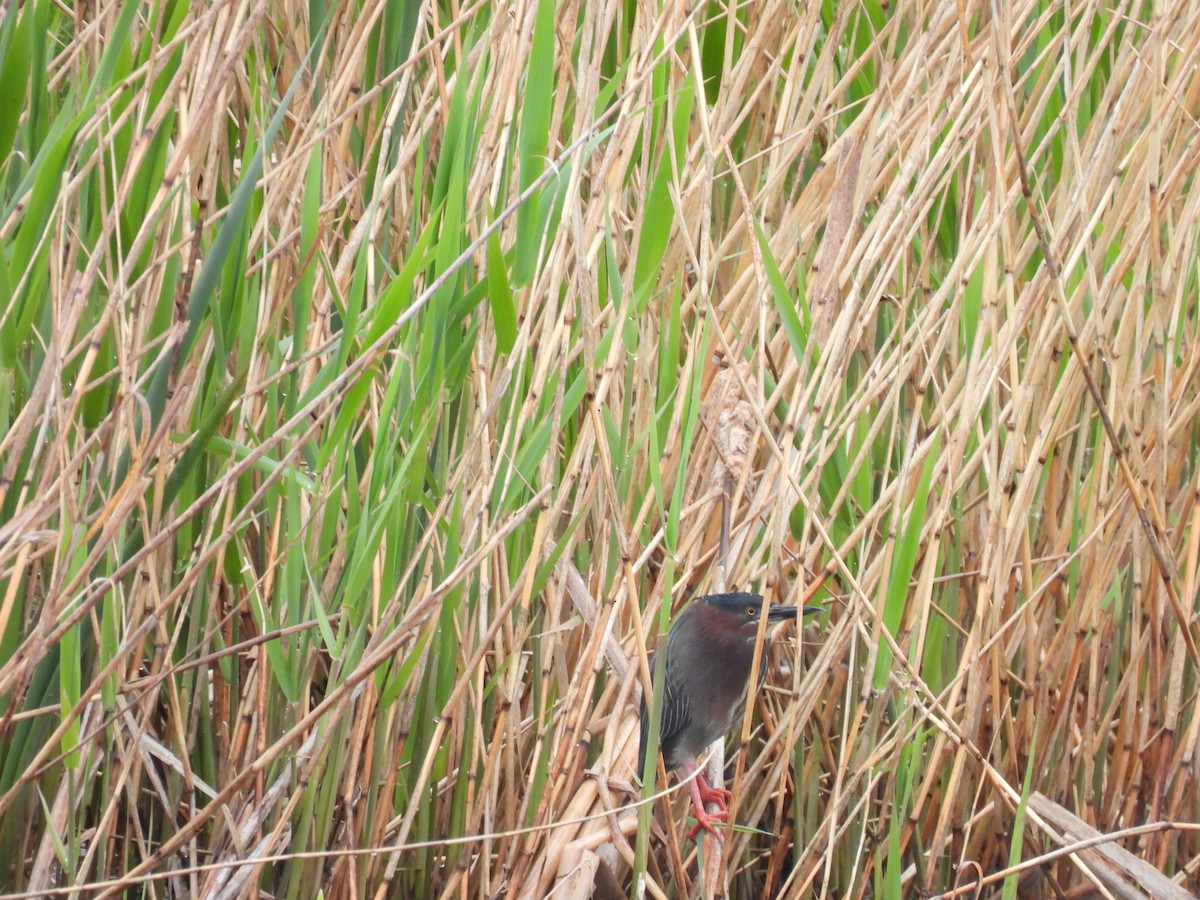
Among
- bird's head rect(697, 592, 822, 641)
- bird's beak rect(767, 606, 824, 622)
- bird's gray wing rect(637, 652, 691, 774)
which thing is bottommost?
bird's gray wing rect(637, 652, 691, 774)

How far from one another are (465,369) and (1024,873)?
138 centimetres

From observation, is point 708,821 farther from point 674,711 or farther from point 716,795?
point 674,711

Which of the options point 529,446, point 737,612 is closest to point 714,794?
point 737,612

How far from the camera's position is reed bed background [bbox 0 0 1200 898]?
1.56 m

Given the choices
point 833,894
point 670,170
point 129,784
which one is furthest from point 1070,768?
point 129,784

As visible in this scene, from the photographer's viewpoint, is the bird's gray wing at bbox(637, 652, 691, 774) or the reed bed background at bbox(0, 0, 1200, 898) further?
the bird's gray wing at bbox(637, 652, 691, 774)

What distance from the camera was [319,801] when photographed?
177 centimetres

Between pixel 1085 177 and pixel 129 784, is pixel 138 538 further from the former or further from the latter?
pixel 1085 177

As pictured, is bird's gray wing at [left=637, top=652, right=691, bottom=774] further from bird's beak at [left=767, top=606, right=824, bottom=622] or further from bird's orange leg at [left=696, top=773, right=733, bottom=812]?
bird's beak at [left=767, top=606, right=824, bottom=622]

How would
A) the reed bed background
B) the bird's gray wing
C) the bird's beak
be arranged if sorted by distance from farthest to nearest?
the bird's gray wing, the bird's beak, the reed bed background

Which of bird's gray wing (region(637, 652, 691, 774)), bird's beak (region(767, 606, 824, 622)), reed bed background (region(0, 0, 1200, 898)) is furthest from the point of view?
bird's gray wing (region(637, 652, 691, 774))

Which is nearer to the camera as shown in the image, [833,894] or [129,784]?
[129,784]

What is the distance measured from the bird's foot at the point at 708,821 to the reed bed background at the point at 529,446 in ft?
0.11

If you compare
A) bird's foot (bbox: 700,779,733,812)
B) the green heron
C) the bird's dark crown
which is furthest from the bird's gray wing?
the bird's dark crown
